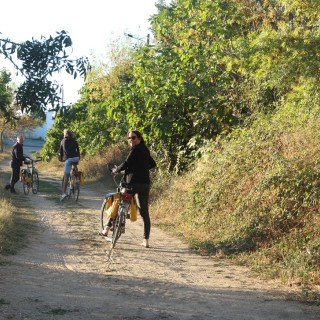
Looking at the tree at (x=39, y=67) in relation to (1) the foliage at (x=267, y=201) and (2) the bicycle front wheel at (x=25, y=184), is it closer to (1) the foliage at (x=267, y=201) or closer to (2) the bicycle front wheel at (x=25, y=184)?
(1) the foliage at (x=267, y=201)

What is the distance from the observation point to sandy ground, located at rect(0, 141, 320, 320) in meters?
5.18

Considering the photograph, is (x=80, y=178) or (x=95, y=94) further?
(x=95, y=94)

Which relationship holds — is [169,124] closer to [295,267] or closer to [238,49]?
[238,49]

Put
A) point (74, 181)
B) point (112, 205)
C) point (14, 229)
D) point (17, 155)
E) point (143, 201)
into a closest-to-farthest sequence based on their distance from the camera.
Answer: point (112, 205)
point (143, 201)
point (14, 229)
point (74, 181)
point (17, 155)

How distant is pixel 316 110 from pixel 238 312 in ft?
19.9

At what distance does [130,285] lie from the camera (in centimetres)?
626

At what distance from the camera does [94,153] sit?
26969 mm

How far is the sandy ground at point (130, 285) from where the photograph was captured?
17.0ft

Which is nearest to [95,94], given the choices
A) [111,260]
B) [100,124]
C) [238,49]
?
[100,124]

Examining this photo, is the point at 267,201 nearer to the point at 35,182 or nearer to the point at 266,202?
the point at 266,202

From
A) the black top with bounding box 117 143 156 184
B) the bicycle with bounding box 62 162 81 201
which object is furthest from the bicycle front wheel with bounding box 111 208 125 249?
the bicycle with bounding box 62 162 81 201

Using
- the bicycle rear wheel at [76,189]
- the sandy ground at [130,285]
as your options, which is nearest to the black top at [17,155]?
the bicycle rear wheel at [76,189]

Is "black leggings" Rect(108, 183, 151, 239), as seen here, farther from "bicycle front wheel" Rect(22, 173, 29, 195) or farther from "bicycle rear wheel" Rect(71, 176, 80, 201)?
"bicycle front wheel" Rect(22, 173, 29, 195)

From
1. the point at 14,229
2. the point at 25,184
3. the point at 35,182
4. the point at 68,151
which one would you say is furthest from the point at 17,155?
the point at 14,229
